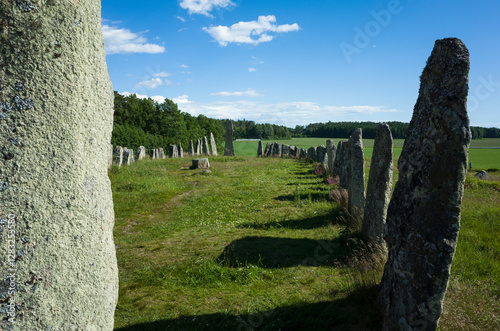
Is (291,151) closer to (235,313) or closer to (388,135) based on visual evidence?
(388,135)

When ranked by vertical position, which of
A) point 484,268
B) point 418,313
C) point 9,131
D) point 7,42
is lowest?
point 484,268

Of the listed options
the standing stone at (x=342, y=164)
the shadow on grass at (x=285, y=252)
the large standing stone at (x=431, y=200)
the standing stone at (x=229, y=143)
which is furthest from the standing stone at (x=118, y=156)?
the large standing stone at (x=431, y=200)

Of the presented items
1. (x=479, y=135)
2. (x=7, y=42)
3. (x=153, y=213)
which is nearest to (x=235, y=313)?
(x=7, y=42)

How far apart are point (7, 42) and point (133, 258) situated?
18.8 ft

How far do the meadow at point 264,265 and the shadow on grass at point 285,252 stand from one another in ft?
0.08

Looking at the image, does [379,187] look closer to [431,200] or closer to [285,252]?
[285,252]

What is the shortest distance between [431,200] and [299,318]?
259 cm

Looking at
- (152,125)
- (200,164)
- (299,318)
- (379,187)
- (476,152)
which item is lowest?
(299,318)

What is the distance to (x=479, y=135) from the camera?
270 ft

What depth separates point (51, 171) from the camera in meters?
2.30

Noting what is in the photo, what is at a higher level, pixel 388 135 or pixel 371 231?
pixel 388 135

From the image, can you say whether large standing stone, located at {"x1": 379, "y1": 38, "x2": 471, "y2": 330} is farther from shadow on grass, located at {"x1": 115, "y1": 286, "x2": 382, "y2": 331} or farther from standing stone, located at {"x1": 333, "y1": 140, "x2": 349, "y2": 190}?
standing stone, located at {"x1": 333, "y1": 140, "x2": 349, "y2": 190}

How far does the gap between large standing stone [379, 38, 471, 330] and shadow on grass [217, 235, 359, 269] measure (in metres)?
2.69

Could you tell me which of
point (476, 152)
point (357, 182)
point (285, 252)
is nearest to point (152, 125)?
point (357, 182)
